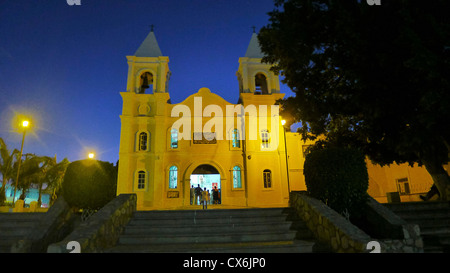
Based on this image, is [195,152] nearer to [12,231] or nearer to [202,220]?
[202,220]

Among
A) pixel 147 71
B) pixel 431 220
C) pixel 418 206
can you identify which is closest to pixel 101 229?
pixel 431 220

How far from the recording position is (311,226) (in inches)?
326

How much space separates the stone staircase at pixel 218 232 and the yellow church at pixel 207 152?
10.8m

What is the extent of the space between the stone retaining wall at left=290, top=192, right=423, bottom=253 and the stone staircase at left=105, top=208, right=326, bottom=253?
1.23 feet

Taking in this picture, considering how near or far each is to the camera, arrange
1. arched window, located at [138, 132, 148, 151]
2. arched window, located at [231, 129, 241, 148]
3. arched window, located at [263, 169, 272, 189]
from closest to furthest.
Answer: arched window, located at [263, 169, 272, 189]
arched window, located at [138, 132, 148, 151]
arched window, located at [231, 129, 241, 148]

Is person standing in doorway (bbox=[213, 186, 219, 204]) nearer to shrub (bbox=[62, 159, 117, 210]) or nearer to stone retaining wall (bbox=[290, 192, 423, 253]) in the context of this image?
shrub (bbox=[62, 159, 117, 210])

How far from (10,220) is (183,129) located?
13541 mm

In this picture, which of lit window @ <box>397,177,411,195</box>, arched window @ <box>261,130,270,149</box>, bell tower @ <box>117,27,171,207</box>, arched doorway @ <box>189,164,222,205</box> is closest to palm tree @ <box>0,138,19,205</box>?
bell tower @ <box>117,27,171,207</box>

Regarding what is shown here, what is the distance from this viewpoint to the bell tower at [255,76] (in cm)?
2350

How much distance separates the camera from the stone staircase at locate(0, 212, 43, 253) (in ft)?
27.6

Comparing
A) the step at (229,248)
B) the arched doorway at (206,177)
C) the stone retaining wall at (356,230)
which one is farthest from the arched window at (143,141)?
the stone retaining wall at (356,230)

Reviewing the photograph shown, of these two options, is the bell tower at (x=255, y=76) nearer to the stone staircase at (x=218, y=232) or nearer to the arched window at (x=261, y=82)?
the arched window at (x=261, y=82)

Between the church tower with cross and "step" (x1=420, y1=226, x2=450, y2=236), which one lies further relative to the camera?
the church tower with cross
